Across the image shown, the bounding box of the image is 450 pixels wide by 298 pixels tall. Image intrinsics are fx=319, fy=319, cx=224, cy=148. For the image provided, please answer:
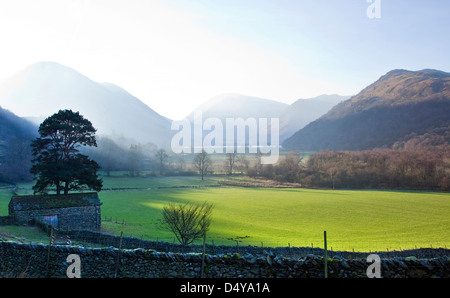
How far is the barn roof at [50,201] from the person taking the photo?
107ft

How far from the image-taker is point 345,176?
95.2 metres

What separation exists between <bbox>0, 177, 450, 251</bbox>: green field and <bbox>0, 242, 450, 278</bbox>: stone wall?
17081 mm

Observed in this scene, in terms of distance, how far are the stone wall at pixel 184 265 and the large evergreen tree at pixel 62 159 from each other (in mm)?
24109

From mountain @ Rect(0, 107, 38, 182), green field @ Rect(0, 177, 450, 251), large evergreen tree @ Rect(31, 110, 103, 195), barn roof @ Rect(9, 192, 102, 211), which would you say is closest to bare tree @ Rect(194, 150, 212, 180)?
green field @ Rect(0, 177, 450, 251)

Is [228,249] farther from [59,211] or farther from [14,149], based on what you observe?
[14,149]

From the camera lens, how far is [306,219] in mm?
48094

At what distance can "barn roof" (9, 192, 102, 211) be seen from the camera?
32.5m

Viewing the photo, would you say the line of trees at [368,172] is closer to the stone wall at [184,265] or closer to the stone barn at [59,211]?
the stone barn at [59,211]

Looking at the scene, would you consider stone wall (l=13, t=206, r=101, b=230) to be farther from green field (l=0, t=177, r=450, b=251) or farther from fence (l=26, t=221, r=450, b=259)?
fence (l=26, t=221, r=450, b=259)

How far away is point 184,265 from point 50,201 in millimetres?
28238

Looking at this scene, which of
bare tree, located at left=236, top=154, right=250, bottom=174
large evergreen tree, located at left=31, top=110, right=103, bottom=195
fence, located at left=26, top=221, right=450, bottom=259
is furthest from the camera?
bare tree, located at left=236, top=154, right=250, bottom=174

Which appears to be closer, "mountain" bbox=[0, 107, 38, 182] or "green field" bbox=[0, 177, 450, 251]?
"green field" bbox=[0, 177, 450, 251]

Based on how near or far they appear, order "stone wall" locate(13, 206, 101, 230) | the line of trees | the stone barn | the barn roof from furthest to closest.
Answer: the line of trees < the barn roof < the stone barn < "stone wall" locate(13, 206, 101, 230)
